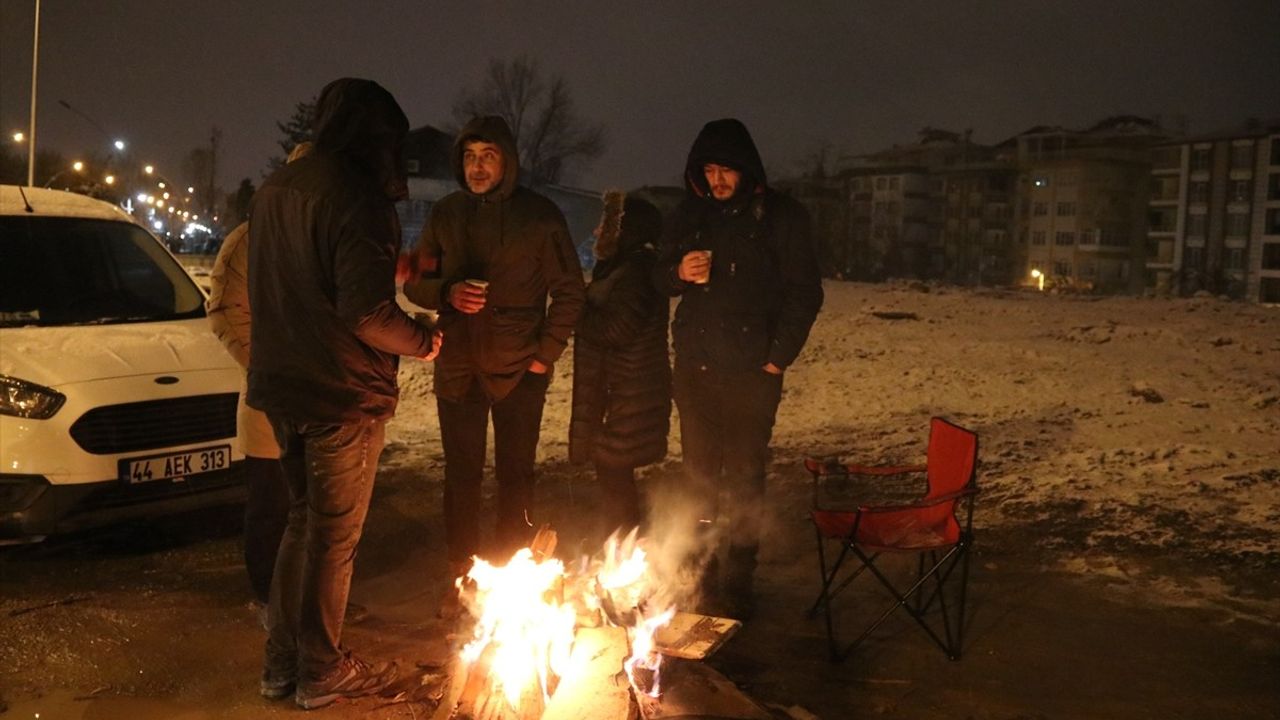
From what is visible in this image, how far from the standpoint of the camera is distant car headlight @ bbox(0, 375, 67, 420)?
532 cm

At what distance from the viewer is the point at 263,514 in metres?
4.70

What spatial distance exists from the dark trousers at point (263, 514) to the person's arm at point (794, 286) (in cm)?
244

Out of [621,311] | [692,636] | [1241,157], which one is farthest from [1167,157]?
[692,636]

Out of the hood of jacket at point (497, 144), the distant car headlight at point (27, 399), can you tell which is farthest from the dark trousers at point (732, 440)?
the distant car headlight at point (27, 399)

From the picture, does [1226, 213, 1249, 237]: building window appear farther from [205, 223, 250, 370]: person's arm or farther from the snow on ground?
[205, 223, 250, 370]: person's arm

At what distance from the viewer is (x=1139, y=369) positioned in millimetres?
10273

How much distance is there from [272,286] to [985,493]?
5.05m

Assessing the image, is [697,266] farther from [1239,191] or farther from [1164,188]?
[1164,188]

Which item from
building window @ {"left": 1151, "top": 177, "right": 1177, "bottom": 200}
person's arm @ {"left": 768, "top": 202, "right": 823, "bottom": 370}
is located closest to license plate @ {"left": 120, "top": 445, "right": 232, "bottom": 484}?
person's arm @ {"left": 768, "top": 202, "right": 823, "bottom": 370}

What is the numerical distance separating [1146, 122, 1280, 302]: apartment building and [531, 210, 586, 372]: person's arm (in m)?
71.0

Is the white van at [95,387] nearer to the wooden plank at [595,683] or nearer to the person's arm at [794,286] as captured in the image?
the wooden plank at [595,683]

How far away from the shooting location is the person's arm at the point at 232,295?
15.1 feet

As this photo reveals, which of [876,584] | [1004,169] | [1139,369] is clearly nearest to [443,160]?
[1004,169]

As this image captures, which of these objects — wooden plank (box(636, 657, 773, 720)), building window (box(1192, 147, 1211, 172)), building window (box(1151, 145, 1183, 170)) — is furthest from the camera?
building window (box(1151, 145, 1183, 170))
